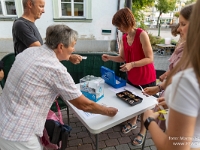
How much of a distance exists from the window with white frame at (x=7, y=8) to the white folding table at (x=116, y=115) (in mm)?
6224

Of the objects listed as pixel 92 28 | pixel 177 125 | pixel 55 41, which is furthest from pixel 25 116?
pixel 92 28

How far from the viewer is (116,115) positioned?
1.43m

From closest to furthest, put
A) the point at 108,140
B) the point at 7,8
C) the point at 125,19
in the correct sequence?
1. the point at 125,19
2. the point at 108,140
3. the point at 7,8

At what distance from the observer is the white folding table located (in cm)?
131

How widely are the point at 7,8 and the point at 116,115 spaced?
6.82m

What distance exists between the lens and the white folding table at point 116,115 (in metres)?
1.31

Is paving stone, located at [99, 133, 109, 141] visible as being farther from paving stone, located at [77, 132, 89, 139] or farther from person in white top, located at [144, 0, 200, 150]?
person in white top, located at [144, 0, 200, 150]

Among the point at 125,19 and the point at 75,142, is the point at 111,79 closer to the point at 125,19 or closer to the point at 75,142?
the point at 125,19

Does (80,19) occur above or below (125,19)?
above

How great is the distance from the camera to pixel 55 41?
118 centimetres

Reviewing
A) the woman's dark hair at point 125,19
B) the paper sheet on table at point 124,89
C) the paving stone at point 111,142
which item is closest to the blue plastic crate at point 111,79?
the paper sheet on table at point 124,89

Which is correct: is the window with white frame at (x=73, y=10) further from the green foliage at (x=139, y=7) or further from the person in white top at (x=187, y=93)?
the person in white top at (x=187, y=93)

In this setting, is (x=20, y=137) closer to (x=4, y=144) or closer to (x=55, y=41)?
(x=4, y=144)

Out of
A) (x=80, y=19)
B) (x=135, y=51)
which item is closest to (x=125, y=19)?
(x=135, y=51)
